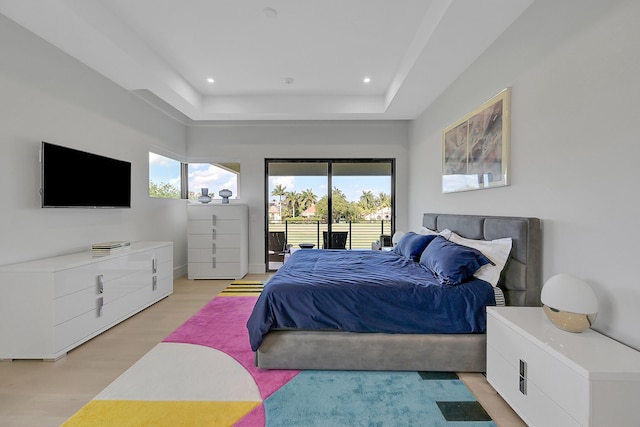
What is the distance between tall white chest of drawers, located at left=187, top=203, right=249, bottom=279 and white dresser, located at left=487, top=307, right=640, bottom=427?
12.3ft

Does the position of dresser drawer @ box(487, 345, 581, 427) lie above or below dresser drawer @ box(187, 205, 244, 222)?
below

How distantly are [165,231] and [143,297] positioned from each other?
1.44 metres

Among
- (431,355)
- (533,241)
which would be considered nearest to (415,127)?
(533,241)

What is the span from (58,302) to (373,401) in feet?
7.94

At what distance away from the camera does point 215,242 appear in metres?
4.64

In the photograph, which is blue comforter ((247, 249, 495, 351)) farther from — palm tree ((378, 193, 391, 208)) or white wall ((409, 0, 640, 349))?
palm tree ((378, 193, 391, 208))

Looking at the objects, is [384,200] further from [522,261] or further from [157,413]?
[157,413]

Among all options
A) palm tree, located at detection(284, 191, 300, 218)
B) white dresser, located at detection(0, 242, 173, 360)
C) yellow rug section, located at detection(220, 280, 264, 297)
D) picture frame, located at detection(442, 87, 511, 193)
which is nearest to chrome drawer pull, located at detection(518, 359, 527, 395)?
picture frame, located at detection(442, 87, 511, 193)

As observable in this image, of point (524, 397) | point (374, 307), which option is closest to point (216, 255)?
point (374, 307)

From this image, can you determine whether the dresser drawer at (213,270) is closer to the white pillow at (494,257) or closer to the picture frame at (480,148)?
the picture frame at (480,148)

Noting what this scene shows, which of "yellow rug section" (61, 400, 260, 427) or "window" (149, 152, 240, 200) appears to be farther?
"window" (149, 152, 240, 200)

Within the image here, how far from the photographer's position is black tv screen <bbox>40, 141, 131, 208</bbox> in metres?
2.52

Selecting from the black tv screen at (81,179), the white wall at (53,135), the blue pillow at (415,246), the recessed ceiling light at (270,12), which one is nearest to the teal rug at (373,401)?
the blue pillow at (415,246)

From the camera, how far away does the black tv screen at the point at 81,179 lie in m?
2.52
